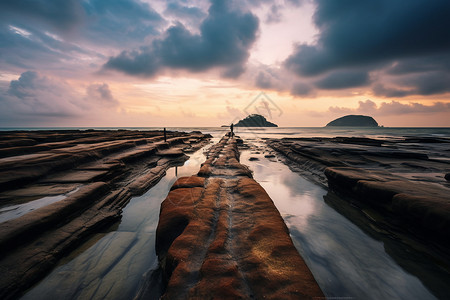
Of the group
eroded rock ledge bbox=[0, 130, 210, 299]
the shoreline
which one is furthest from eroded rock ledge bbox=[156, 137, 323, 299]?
the shoreline

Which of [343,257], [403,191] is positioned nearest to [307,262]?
[343,257]

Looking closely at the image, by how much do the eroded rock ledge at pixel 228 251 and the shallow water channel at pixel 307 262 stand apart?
0.56 meters

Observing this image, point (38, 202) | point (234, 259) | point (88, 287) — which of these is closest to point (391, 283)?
point (234, 259)

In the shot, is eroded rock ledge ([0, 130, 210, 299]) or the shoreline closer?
eroded rock ledge ([0, 130, 210, 299])

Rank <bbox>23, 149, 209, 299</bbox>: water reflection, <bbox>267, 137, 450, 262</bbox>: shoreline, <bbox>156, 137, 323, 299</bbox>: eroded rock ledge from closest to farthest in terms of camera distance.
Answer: <bbox>156, 137, 323, 299</bbox>: eroded rock ledge < <bbox>23, 149, 209, 299</bbox>: water reflection < <bbox>267, 137, 450, 262</bbox>: shoreline

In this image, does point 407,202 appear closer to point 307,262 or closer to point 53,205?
point 307,262

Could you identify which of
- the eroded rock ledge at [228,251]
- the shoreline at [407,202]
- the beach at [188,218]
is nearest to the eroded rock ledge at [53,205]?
the beach at [188,218]

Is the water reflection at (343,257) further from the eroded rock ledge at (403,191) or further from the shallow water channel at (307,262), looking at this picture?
the eroded rock ledge at (403,191)

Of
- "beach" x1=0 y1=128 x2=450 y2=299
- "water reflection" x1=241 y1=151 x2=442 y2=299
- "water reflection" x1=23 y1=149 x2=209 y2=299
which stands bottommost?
"water reflection" x1=241 y1=151 x2=442 y2=299

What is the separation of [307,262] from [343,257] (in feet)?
2.16

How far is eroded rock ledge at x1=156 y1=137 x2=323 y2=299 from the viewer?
1497 millimetres

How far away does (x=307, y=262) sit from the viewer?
2.63 m

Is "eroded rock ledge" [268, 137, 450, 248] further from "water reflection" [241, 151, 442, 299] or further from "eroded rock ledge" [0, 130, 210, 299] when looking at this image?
"eroded rock ledge" [0, 130, 210, 299]

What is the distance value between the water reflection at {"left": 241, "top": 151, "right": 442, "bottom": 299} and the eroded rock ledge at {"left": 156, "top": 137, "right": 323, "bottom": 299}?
3.03 feet
